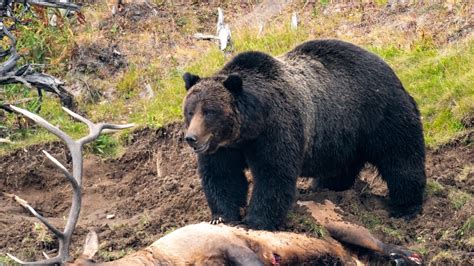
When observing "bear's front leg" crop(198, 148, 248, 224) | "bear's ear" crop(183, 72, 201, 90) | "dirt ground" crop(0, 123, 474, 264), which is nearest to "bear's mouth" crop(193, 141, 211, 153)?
"bear's front leg" crop(198, 148, 248, 224)

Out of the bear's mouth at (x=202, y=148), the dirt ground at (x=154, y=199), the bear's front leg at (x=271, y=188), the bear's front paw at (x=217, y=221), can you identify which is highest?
the bear's mouth at (x=202, y=148)

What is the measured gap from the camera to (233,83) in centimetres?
709

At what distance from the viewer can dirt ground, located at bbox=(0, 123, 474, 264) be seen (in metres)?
7.65

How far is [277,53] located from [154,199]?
3189 mm

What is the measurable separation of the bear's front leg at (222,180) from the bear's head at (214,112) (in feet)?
0.89

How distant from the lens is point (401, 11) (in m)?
11.9

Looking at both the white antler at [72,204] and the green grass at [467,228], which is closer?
the white antler at [72,204]

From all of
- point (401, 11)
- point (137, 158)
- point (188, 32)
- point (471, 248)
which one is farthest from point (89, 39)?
point (471, 248)

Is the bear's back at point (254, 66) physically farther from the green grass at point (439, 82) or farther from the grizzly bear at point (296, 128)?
the green grass at point (439, 82)

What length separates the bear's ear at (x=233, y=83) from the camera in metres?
7.07

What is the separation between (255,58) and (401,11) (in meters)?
4.81

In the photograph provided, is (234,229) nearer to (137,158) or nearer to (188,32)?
(137,158)

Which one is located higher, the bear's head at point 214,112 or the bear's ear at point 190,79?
the bear's ear at point 190,79

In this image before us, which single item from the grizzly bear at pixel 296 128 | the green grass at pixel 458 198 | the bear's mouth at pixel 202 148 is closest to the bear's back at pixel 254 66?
the grizzly bear at pixel 296 128
